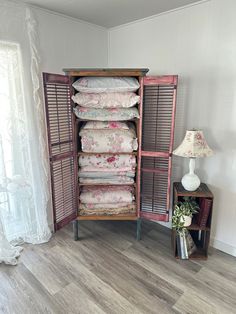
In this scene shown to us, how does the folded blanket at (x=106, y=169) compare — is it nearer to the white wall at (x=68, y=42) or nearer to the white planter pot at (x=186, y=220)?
the white planter pot at (x=186, y=220)

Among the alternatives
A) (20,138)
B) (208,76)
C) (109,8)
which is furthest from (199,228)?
(109,8)

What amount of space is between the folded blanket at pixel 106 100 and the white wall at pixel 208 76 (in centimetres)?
60

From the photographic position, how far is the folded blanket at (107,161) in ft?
7.23

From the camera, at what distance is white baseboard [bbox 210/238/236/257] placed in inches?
84.2

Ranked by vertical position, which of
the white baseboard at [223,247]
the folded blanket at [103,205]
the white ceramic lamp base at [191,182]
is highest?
the white ceramic lamp base at [191,182]

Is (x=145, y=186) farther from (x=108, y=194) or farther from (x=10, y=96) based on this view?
(x=10, y=96)

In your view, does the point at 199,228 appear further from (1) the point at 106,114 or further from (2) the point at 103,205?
(1) the point at 106,114

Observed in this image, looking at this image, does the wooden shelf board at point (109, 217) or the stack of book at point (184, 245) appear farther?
the wooden shelf board at point (109, 217)

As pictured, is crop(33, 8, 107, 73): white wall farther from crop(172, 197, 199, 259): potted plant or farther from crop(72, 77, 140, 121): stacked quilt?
crop(172, 197, 199, 259): potted plant

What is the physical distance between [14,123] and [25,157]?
331 millimetres

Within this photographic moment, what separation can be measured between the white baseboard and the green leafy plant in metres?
0.47

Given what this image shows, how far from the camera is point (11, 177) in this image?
2072 mm

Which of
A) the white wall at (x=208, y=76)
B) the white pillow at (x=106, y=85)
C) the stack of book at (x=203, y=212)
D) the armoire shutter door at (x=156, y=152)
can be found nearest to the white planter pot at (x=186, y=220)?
the stack of book at (x=203, y=212)

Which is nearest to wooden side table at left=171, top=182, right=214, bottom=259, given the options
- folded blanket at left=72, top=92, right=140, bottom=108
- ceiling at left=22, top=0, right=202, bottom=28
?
folded blanket at left=72, top=92, right=140, bottom=108
